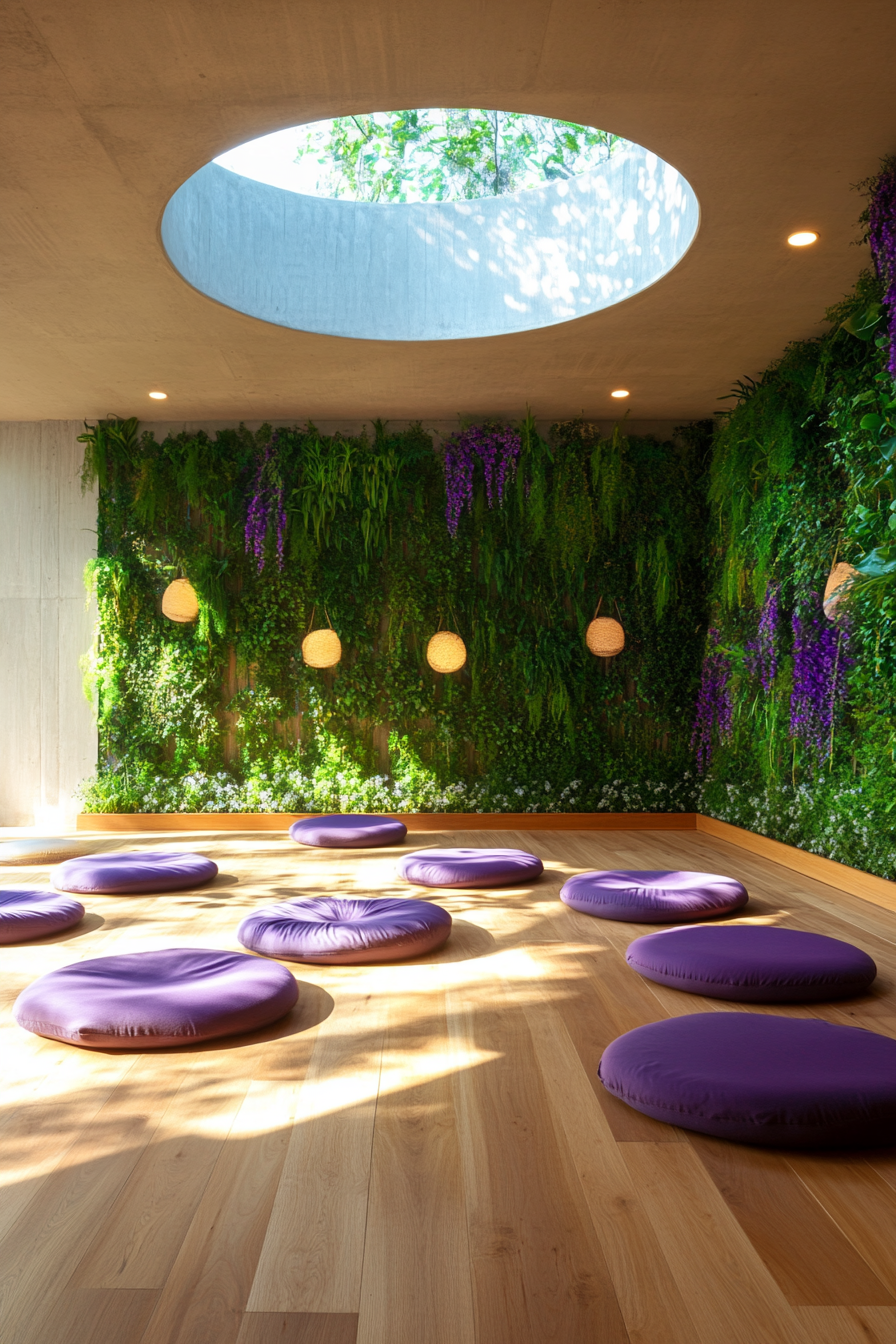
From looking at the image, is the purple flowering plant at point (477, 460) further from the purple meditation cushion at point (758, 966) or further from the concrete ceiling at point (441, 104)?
the purple meditation cushion at point (758, 966)

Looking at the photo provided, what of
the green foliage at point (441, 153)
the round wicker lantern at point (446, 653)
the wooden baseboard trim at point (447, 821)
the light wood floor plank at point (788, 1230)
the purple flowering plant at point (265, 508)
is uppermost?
the green foliage at point (441, 153)

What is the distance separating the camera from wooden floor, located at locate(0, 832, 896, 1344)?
1487mm

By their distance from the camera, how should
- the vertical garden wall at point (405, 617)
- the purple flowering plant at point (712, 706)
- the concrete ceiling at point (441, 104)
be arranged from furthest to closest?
the vertical garden wall at point (405, 617), the purple flowering plant at point (712, 706), the concrete ceiling at point (441, 104)

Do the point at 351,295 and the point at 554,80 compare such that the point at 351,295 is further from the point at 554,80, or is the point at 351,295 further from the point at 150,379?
the point at 554,80

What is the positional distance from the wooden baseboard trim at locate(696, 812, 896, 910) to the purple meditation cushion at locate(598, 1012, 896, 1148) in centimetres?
230

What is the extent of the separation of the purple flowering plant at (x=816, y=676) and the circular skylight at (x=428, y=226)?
205 centimetres

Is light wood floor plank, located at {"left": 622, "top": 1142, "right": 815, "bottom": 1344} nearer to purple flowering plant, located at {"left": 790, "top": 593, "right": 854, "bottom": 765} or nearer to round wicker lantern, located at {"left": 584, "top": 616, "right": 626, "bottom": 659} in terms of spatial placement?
purple flowering plant, located at {"left": 790, "top": 593, "right": 854, "bottom": 765}

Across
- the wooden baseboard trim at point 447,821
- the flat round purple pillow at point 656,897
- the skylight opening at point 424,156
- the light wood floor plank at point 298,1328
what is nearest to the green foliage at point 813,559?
the wooden baseboard trim at point 447,821

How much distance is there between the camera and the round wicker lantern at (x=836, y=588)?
4445mm

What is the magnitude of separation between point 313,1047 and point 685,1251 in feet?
4.16

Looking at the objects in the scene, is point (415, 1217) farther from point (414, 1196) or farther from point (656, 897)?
point (656, 897)

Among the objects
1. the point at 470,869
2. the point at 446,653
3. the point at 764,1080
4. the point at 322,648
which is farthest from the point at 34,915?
the point at 446,653

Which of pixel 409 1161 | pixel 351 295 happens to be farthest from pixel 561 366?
pixel 409 1161

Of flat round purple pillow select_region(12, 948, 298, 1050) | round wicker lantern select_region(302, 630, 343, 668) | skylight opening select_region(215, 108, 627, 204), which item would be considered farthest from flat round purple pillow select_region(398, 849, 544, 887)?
skylight opening select_region(215, 108, 627, 204)
